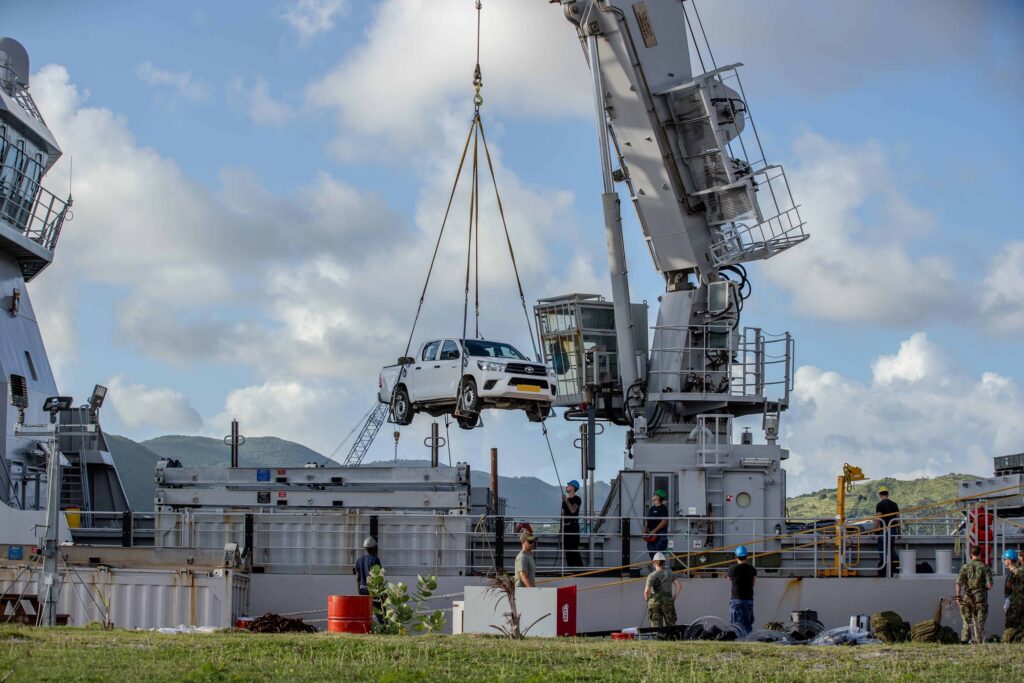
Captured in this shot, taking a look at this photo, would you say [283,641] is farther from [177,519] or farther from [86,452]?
[86,452]

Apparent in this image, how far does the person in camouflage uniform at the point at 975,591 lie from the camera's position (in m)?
20.8

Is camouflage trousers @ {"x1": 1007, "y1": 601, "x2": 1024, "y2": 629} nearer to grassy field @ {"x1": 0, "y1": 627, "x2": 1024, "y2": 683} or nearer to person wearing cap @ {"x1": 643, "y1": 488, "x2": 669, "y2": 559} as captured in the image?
→ grassy field @ {"x1": 0, "y1": 627, "x2": 1024, "y2": 683}

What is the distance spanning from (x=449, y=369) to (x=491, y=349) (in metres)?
0.96

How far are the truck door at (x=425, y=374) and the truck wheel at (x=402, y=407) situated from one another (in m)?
0.39

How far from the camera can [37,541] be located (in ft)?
94.3

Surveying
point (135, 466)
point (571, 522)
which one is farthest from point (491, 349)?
point (135, 466)

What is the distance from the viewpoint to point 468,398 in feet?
99.2

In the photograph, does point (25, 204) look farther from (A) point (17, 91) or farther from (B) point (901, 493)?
(B) point (901, 493)

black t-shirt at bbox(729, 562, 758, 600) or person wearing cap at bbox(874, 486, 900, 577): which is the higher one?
person wearing cap at bbox(874, 486, 900, 577)

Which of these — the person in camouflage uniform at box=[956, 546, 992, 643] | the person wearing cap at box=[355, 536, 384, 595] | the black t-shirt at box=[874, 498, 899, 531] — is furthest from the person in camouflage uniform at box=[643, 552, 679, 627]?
the black t-shirt at box=[874, 498, 899, 531]

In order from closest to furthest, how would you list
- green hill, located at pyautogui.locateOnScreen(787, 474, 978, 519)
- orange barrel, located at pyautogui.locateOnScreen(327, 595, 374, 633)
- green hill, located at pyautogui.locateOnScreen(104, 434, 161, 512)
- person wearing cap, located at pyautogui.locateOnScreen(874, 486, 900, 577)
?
orange barrel, located at pyautogui.locateOnScreen(327, 595, 374, 633)
person wearing cap, located at pyautogui.locateOnScreen(874, 486, 900, 577)
green hill, located at pyautogui.locateOnScreen(787, 474, 978, 519)
green hill, located at pyautogui.locateOnScreen(104, 434, 161, 512)

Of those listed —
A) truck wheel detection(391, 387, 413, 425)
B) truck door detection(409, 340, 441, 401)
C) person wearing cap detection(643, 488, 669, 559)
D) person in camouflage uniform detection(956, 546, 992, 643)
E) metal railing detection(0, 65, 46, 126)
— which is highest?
A: metal railing detection(0, 65, 46, 126)

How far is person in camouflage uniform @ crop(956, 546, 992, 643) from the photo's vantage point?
20.8m

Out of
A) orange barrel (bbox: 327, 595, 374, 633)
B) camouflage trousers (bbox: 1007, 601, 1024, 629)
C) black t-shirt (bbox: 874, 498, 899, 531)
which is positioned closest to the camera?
orange barrel (bbox: 327, 595, 374, 633)
